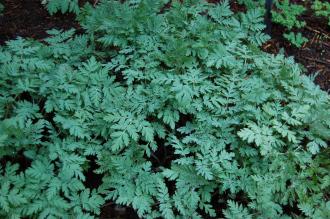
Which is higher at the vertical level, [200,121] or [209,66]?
[209,66]

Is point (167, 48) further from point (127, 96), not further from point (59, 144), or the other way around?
point (59, 144)

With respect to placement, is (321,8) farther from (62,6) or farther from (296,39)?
(62,6)

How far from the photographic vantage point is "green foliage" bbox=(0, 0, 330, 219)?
3.39 meters

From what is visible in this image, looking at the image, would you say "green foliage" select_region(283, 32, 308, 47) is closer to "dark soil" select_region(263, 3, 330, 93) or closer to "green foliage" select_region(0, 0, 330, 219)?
"dark soil" select_region(263, 3, 330, 93)

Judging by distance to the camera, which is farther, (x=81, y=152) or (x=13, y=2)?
(x=13, y=2)

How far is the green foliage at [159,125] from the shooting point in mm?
3391

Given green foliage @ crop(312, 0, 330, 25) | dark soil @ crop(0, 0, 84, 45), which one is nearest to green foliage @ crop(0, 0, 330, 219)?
dark soil @ crop(0, 0, 84, 45)

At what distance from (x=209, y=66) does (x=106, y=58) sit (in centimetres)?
110

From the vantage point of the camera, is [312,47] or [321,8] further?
[321,8]

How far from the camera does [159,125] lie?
3779mm

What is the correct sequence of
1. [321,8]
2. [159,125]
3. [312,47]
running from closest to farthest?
[159,125], [312,47], [321,8]

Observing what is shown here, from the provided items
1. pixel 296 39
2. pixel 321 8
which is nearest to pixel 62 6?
pixel 296 39

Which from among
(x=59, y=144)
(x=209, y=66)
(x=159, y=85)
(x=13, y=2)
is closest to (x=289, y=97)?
(x=209, y=66)

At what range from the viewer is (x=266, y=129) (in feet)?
12.1
